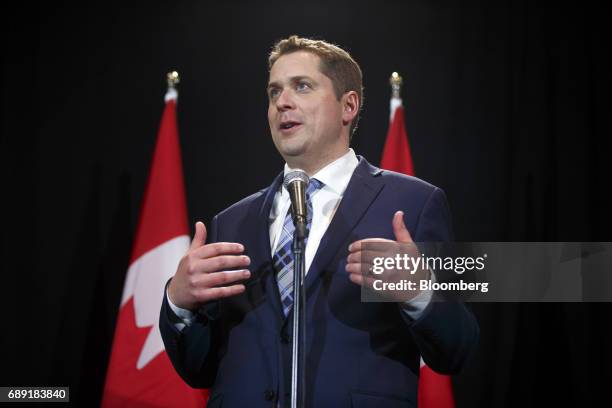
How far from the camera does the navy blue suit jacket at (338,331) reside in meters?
1.62

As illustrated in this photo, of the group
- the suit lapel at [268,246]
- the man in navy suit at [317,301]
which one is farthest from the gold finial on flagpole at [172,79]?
the suit lapel at [268,246]

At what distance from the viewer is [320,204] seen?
194 cm

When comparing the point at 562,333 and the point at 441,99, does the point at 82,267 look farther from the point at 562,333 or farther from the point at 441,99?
the point at 562,333

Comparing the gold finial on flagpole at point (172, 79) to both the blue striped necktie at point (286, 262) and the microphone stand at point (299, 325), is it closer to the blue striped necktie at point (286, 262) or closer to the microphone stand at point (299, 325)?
the blue striped necktie at point (286, 262)

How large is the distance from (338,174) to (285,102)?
0.29m

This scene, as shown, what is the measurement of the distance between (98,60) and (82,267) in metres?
1.07

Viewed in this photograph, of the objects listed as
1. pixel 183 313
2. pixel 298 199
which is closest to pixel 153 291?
pixel 183 313

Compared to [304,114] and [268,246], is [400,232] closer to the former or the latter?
A: [268,246]

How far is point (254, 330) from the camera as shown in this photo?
1756 mm

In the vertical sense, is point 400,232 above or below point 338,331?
above

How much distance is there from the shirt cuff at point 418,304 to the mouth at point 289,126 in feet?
2.40

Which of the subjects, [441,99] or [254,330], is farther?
[441,99]

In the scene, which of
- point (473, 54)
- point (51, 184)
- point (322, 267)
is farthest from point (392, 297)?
point (51, 184)

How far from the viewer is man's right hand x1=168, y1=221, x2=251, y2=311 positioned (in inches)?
60.7
